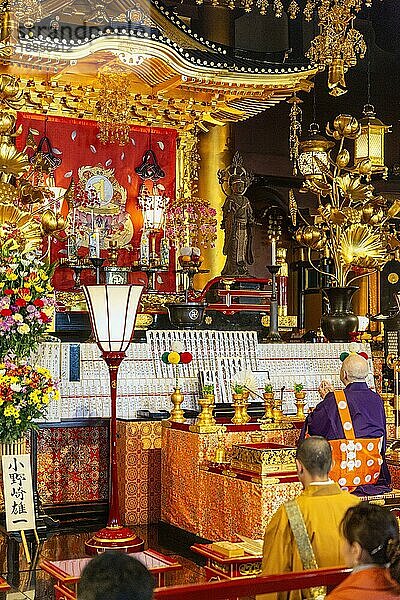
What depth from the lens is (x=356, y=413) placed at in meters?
4.75

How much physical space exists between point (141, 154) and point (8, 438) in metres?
5.93

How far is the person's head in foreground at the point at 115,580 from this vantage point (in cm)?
176

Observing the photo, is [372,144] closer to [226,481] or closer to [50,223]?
Result: [50,223]

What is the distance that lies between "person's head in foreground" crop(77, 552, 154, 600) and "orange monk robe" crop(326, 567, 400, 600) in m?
0.82

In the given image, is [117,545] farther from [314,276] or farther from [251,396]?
[314,276]

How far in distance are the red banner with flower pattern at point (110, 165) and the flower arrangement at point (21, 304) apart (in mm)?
4578

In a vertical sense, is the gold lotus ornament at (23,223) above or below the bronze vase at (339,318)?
above

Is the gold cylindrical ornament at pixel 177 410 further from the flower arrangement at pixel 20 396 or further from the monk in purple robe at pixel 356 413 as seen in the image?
the monk in purple robe at pixel 356 413

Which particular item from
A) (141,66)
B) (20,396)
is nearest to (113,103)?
(141,66)

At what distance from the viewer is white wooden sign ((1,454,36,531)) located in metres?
5.24

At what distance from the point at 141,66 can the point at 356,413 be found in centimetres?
563

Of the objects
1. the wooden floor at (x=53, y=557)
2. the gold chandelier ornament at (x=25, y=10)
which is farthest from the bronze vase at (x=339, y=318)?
the gold chandelier ornament at (x=25, y=10)

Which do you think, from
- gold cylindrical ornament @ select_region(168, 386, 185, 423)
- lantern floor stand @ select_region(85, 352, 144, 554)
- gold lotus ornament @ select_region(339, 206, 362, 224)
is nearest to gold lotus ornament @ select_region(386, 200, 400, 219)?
gold lotus ornament @ select_region(339, 206, 362, 224)

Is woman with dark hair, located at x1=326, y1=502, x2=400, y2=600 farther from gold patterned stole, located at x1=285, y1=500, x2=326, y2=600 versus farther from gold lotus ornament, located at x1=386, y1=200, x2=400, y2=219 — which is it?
gold lotus ornament, located at x1=386, y1=200, x2=400, y2=219
